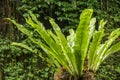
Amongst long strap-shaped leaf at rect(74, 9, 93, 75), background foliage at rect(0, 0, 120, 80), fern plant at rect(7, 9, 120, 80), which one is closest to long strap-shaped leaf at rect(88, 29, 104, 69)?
fern plant at rect(7, 9, 120, 80)

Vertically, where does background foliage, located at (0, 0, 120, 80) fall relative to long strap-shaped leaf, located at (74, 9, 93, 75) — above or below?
below

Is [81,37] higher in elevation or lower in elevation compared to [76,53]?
higher

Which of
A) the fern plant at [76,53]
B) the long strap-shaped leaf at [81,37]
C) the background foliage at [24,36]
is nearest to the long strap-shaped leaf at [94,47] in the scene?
the fern plant at [76,53]

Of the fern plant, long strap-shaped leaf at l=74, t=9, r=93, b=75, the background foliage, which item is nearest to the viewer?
long strap-shaped leaf at l=74, t=9, r=93, b=75

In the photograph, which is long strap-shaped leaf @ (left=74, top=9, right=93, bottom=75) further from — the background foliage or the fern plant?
the background foliage

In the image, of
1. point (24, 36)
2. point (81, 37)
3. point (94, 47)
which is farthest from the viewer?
point (24, 36)

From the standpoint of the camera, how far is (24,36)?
4.61 m

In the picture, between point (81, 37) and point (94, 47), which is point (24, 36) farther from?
point (81, 37)

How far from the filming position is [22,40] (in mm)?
4617

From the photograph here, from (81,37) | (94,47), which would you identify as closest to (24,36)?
(94,47)

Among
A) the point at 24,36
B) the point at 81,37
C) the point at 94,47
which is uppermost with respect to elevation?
the point at 81,37

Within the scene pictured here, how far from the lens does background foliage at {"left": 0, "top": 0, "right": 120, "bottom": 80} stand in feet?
14.6

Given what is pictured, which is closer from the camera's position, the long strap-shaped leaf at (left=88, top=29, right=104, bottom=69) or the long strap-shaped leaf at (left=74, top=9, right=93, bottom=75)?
the long strap-shaped leaf at (left=74, top=9, right=93, bottom=75)

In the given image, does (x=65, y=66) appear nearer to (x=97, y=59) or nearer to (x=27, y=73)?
(x=97, y=59)
